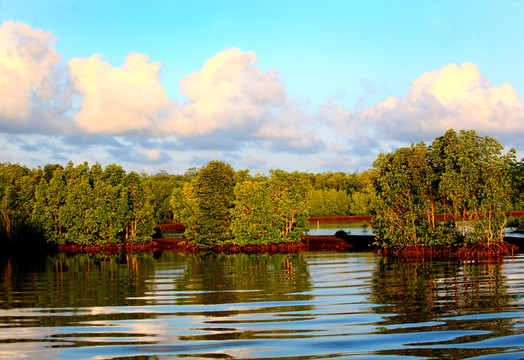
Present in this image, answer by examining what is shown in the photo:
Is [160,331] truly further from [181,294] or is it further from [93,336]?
[181,294]

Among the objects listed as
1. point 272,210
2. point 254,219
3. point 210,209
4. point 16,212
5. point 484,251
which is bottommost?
point 484,251

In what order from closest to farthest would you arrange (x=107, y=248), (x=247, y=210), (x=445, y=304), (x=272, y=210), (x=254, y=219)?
(x=445, y=304) → (x=254, y=219) → (x=272, y=210) → (x=247, y=210) → (x=107, y=248)

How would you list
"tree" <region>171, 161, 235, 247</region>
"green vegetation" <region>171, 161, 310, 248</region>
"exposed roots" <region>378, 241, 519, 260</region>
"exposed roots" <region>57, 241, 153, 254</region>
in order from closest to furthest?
1. "exposed roots" <region>378, 241, 519, 260</region>
2. "green vegetation" <region>171, 161, 310, 248</region>
3. "tree" <region>171, 161, 235, 247</region>
4. "exposed roots" <region>57, 241, 153, 254</region>

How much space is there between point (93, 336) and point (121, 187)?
5703 centimetres

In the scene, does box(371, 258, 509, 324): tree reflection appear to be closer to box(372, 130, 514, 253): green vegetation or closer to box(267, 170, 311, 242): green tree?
box(372, 130, 514, 253): green vegetation

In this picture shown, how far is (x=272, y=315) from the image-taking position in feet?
58.0

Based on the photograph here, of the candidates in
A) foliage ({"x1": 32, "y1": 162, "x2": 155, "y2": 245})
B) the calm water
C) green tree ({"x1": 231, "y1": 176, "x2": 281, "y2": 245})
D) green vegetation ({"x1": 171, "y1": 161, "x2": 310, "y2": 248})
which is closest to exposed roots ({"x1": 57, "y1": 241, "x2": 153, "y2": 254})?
foliage ({"x1": 32, "y1": 162, "x2": 155, "y2": 245})

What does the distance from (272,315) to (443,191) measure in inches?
1126

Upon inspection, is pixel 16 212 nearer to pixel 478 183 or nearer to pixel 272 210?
pixel 272 210

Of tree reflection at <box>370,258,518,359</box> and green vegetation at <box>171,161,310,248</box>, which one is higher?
green vegetation at <box>171,161,310,248</box>

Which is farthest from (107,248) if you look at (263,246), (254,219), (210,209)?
(263,246)

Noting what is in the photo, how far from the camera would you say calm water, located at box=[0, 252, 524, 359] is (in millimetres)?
13023

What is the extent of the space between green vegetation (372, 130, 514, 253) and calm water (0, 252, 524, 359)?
33.6 feet

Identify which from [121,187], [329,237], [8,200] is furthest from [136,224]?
[329,237]
